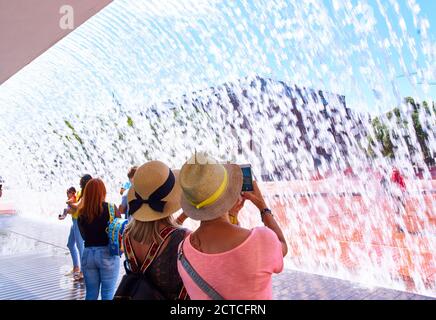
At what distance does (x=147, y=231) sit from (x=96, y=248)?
147 cm

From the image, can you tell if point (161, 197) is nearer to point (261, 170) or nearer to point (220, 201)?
point (220, 201)

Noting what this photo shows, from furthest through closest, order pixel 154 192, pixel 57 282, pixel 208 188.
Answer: pixel 57 282 < pixel 154 192 < pixel 208 188

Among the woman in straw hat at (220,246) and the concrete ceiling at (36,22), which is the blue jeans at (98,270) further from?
the concrete ceiling at (36,22)

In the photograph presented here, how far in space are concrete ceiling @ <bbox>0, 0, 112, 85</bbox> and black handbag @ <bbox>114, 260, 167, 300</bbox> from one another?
17.4 ft

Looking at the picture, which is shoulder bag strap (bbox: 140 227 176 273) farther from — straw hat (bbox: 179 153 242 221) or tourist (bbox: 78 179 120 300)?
tourist (bbox: 78 179 120 300)

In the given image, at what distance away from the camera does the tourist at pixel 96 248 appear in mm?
3102

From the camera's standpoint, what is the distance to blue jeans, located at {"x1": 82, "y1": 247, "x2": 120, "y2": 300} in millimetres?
3092

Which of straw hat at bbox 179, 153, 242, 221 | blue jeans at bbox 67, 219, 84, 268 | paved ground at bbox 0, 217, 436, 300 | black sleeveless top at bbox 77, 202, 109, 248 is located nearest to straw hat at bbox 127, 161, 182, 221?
straw hat at bbox 179, 153, 242, 221

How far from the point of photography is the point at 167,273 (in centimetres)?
168

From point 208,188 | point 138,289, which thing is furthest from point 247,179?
point 138,289

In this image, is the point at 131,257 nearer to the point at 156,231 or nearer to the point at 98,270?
the point at 156,231

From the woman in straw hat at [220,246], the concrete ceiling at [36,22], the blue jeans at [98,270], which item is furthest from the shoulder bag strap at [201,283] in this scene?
the concrete ceiling at [36,22]

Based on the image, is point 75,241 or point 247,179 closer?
point 247,179

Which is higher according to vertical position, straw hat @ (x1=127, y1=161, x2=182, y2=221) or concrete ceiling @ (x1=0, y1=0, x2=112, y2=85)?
concrete ceiling @ (x1=0, y1=0, x2=112, y2=85)
